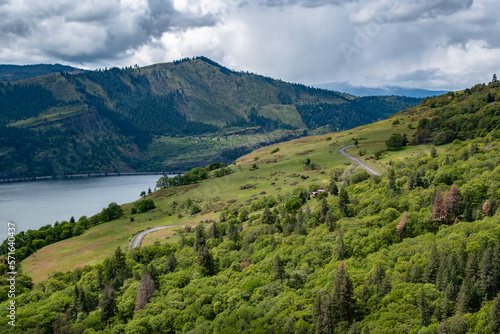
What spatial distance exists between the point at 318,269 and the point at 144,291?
3167 cm

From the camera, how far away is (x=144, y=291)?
217 ft

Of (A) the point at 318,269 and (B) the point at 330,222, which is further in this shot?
(B) the point at 330,222

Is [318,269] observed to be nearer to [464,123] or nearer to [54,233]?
[464,123]

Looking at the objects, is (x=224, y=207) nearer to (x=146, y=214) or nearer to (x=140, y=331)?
(x=146, y=214)

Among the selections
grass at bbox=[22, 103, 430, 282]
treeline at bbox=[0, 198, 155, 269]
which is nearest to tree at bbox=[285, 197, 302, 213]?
grass at bbox=[22, 103, 430, 282]

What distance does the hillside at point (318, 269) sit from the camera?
1724 inches

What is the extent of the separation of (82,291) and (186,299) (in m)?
23.0

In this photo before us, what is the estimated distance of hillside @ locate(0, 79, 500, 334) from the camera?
43.8 m

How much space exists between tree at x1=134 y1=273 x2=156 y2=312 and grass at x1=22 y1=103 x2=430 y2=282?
34958 mm

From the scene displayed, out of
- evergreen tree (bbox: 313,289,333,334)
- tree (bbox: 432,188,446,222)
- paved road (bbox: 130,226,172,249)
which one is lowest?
evergreen tree (bbox: 313,289,333,334)

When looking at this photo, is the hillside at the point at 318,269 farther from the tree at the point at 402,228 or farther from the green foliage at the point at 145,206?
the green foliage at the point at 145,206

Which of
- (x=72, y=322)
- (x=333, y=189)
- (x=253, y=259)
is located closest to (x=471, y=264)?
(x=253, y=259)

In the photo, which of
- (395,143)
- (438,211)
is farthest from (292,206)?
(395,143)

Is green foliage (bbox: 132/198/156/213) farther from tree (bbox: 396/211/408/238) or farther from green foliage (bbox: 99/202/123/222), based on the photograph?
tree (bbox: 396/211/408/238)
